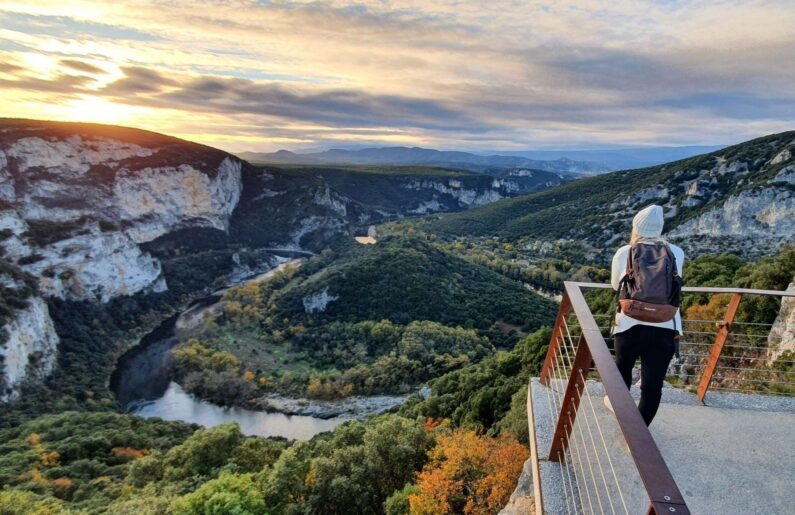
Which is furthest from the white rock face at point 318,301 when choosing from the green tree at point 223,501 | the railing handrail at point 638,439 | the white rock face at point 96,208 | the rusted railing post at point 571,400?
the railing handrail at point 638,439

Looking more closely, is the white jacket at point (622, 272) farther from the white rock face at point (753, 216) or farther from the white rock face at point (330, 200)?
the white rock face at point (330, 200)

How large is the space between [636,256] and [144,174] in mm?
105691

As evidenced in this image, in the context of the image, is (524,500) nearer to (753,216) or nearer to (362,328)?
(362,328)

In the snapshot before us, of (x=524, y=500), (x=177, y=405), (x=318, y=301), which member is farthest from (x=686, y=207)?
(x=524, y=500)

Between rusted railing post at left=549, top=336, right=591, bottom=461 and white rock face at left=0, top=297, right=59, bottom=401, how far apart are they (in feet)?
175

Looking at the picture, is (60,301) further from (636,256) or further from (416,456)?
(636,256)

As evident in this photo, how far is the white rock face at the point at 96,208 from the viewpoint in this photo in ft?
194

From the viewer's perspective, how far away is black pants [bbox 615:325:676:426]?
393cm

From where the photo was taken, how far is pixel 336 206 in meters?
133

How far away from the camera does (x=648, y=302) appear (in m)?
3.76

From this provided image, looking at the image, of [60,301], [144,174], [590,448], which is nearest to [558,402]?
[590,448]

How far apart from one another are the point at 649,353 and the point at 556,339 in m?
1.28

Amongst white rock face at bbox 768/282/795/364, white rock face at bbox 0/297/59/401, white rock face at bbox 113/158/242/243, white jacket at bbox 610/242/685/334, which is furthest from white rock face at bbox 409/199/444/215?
white jacket at bbox 610/242/685/334

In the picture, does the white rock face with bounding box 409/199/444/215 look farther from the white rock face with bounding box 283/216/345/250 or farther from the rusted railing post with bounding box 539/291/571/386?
the rusted railing post with bounding box 539/291/571/386
